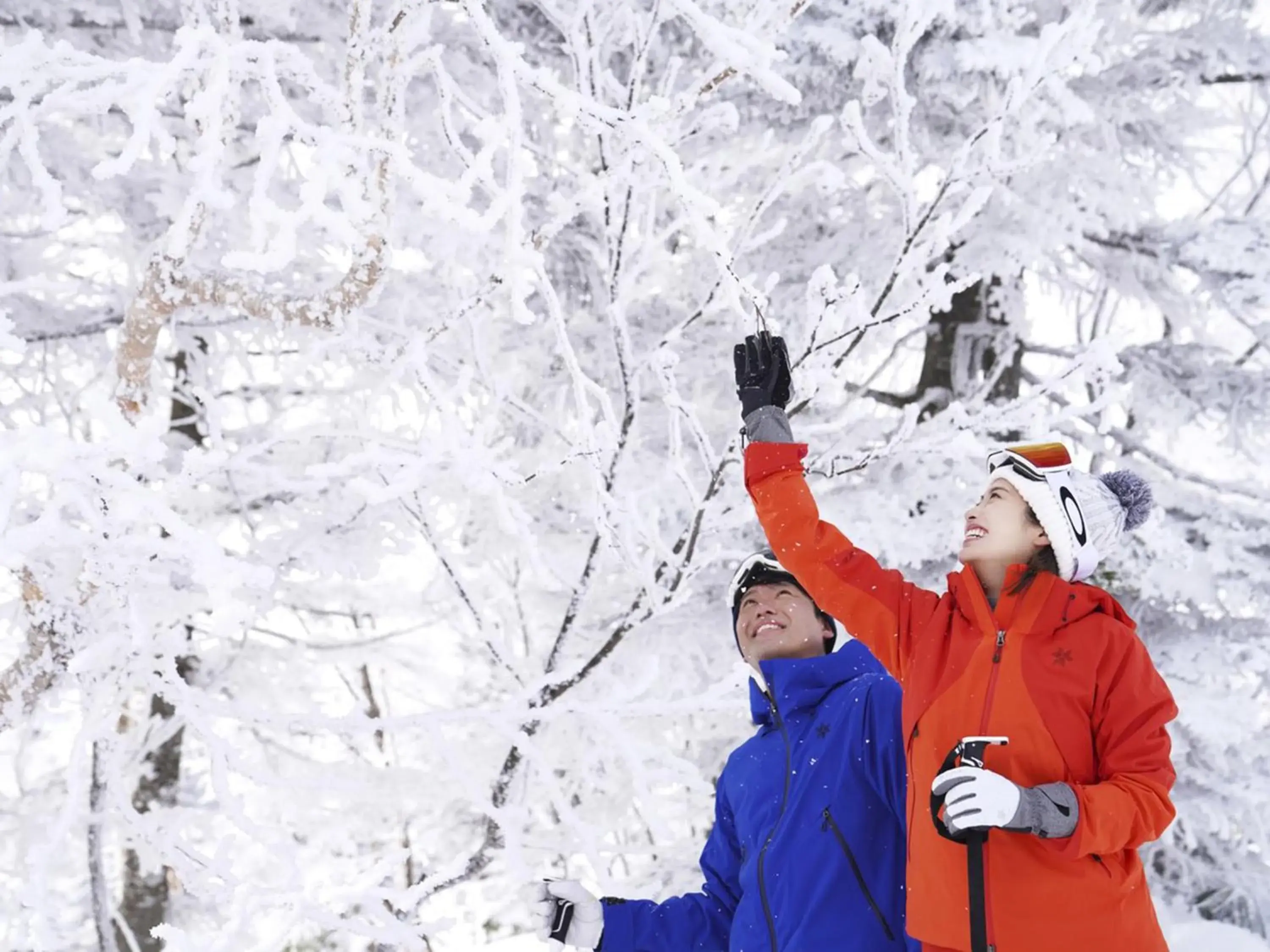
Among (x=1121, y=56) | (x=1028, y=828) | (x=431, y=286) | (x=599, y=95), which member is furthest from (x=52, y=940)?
(x=1121, y=56)

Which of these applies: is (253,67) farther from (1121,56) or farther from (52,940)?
(1121,56)

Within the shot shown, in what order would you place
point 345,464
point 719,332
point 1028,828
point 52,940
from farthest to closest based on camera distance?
point 719,332, point 52,940, point 345,464, point 1028,828

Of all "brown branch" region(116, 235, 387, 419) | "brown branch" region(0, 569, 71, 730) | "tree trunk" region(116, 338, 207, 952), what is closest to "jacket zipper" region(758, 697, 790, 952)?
"brown branch" region(116, 235, 387, 419)

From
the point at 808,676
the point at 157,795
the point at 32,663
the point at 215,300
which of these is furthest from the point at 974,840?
the point at 157,795

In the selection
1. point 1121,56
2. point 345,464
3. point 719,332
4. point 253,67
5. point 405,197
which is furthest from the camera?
point 719,332

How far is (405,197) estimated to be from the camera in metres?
3.95

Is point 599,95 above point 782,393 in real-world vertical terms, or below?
above

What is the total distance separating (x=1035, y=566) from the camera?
1803 mm

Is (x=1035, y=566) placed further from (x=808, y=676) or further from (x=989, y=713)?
(x=808, y=676)

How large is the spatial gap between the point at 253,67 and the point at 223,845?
226 cm

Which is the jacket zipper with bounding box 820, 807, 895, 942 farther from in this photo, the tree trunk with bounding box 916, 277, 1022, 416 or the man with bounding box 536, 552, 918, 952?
the tree trunk with bounding box 916, 277, 1022, 416

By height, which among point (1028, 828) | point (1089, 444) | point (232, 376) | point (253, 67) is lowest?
point (1028, 828)

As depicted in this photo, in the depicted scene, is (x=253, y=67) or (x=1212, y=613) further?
(x=1212, y=613)

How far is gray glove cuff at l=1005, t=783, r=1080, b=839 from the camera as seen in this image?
4.84 ft
